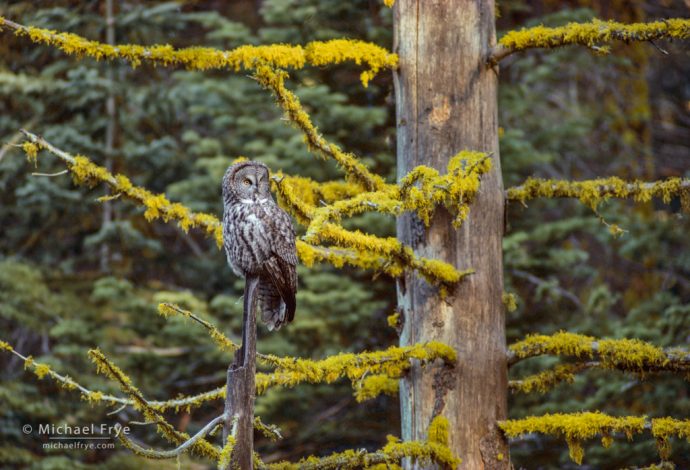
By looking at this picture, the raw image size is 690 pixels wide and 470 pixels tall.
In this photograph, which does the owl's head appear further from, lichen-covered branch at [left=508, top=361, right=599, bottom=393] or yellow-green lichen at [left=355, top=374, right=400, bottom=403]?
lichen-covered branch at [left=508, top=361, right=599, bottom=393]

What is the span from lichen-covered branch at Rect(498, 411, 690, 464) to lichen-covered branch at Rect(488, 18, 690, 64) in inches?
71.4

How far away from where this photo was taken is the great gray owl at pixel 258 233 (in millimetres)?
3785

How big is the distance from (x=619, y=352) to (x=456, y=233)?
1020mm

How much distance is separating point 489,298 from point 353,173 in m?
1.00

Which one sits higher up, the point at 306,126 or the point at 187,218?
the point at 306,126

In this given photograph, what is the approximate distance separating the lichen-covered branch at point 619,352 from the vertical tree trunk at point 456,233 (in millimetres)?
260

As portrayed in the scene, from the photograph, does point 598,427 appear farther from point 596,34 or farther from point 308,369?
point 596,34

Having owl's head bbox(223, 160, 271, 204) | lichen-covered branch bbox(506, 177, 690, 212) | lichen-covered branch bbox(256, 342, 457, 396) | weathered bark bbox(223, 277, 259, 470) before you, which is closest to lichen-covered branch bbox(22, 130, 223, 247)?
owl's head bbox(223, 160, 271, 204)

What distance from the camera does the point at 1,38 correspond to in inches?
410

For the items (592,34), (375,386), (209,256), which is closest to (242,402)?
(375,386)

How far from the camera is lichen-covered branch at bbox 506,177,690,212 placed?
170 inches

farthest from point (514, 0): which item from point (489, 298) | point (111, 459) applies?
point (111, 459)

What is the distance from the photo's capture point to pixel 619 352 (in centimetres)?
417

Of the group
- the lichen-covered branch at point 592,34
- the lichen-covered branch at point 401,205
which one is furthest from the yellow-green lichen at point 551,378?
the lichen-covered branch at point 592,34
